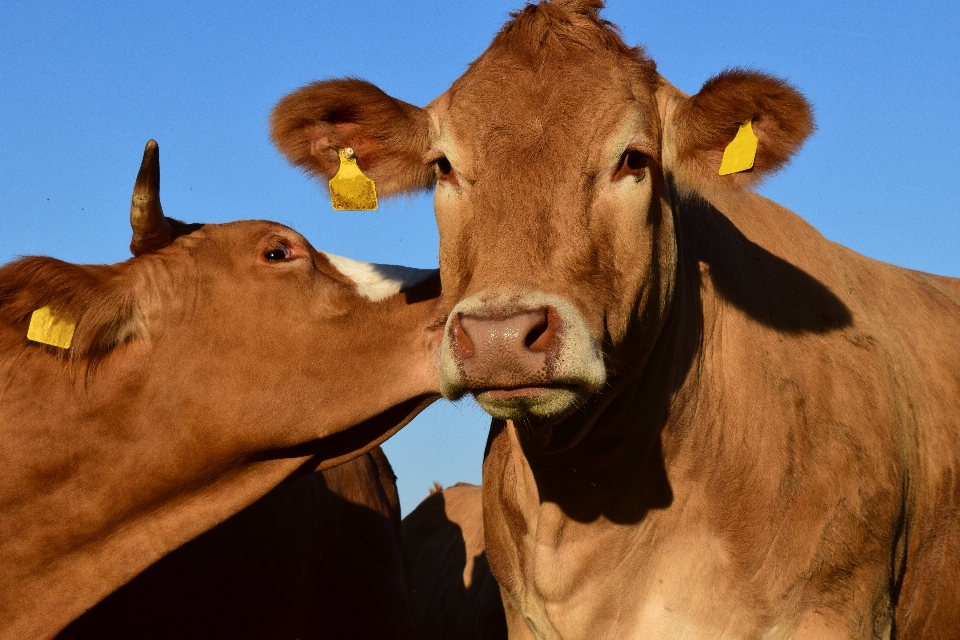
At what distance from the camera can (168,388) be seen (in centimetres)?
496

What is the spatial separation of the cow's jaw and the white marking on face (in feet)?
4.31

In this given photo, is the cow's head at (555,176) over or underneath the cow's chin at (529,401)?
over

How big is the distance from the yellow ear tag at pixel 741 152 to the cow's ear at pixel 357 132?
119 cm

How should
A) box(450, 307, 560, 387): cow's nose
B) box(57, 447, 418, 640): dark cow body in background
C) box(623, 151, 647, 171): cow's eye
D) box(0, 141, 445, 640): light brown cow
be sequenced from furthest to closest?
box(57, 447, 418, 640): dark cow body in background, box(0, 141, 445, 640): light brown cow, box(623, 151, 647, 171): cow's eye, box(450, 307, 560, 387): cow's nose

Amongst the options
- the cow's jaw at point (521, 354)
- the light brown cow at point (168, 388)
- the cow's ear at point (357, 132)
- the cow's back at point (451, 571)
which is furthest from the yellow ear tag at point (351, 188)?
the cow's back at point (451, 571)

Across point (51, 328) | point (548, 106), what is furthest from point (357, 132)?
point (51, 328)

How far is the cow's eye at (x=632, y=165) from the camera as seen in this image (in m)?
4.39

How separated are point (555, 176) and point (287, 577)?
10.6 feet

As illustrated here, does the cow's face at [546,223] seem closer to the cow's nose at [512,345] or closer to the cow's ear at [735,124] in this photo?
the cow's nose at [512,345]

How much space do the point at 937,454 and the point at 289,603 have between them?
3.42 m

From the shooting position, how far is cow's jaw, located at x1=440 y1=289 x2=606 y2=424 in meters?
3.74

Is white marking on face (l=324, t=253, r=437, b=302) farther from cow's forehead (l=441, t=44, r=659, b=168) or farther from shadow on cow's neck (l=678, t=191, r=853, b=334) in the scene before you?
shadow on cow's neck (l=678, t=191, r=853, b=334)

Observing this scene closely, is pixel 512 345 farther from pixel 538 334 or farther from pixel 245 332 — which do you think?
pixel 245 332

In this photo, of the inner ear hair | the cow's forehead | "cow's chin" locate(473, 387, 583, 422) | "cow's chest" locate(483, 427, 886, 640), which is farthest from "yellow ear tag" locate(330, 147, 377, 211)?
"cow's chin" locate(473, 387, 583, 422)
